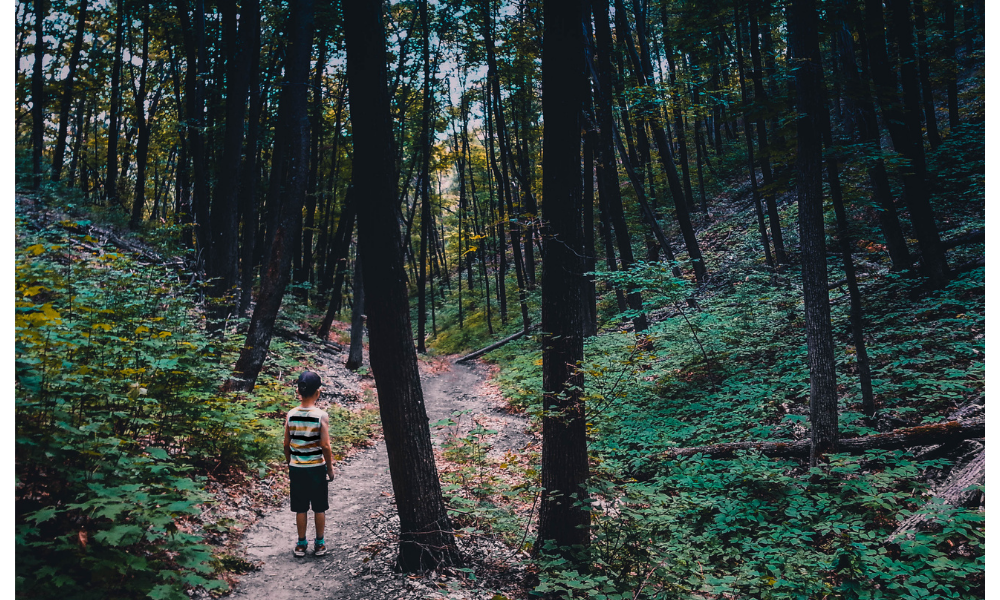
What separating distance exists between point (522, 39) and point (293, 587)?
13.5m

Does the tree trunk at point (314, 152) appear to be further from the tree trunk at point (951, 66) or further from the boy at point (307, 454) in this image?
the tree trunk at point (951, 66)

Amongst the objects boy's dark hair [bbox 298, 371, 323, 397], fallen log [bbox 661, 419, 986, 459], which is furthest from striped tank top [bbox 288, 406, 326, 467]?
fallen log [bbox 661, 419, 986, 459]

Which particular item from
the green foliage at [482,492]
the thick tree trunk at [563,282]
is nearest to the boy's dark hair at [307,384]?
the green foliage at [482,492]

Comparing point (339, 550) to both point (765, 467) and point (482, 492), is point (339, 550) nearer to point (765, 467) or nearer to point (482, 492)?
point (482, 492)

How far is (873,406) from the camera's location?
22.5ft

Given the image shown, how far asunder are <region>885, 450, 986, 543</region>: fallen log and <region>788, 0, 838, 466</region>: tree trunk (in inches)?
48.5

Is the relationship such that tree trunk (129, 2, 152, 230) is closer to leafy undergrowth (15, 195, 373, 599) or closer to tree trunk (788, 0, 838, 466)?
leafy undergrowth (15, 195, 373, 599)

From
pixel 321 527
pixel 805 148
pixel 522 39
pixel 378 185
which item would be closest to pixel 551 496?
pixel 321 527

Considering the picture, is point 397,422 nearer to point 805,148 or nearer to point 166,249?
point 805,148

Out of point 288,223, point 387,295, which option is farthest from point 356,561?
point 288,223

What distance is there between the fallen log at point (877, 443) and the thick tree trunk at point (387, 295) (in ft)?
13.8

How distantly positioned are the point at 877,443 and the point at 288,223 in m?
9.18

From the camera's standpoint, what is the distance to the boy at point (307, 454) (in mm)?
4379

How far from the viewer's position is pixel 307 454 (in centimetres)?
442
